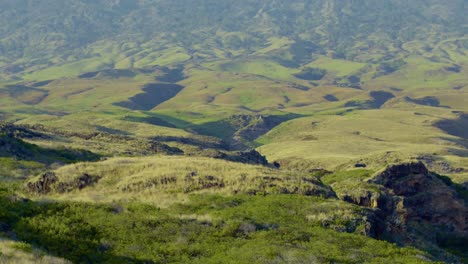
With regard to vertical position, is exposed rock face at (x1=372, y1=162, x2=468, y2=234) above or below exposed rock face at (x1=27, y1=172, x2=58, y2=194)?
below

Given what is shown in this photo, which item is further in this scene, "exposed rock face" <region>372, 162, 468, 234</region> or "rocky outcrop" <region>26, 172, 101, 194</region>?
"exposed rock face" <region>372, 162, 468, 234</region>

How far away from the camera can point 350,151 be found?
551ft

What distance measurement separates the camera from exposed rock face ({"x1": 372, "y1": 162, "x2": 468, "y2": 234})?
200ft

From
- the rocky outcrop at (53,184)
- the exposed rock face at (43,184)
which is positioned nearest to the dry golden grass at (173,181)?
the rocky outcrop at (53,184)

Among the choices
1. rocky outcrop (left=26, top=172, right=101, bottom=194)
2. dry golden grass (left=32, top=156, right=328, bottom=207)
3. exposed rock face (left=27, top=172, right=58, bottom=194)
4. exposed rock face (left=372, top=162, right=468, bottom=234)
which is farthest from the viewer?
exposed rock face (left=372, top=162, right=468, bottom=234)

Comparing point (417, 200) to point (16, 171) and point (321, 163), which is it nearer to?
point (16, 171)

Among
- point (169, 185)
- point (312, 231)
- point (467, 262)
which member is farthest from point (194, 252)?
point (467, 262)

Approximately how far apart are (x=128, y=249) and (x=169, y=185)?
15365 mm

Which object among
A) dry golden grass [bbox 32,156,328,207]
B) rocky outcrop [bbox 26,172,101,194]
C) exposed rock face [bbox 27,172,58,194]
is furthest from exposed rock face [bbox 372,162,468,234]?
exposed rock face [bbox 27,172,58,194]

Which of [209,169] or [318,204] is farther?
[209,169]

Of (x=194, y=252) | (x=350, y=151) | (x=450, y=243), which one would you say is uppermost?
(x=194, y=252)

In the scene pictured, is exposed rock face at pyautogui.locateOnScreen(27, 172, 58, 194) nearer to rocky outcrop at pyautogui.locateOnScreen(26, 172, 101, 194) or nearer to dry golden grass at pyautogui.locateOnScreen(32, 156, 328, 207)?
rocky outcrop at pyautogui.locateOnScreen(26, 172, 101, 194)

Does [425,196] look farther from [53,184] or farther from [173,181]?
[53,184]

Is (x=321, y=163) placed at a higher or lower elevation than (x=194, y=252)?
lower
